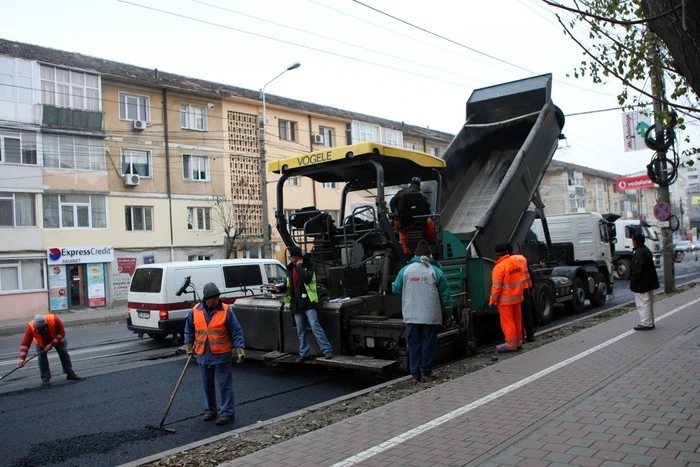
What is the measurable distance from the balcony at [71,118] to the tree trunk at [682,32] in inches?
990

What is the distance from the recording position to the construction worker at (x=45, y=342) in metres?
8.38

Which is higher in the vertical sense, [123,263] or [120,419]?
[123,263]

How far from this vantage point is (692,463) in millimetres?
3838

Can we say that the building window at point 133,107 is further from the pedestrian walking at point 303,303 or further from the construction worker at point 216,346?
the construction worker at point 216,346

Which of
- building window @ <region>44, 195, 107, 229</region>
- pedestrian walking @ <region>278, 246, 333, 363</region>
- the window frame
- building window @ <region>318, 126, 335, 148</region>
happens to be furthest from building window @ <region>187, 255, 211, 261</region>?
pedestrian walking @ <region>278, 246, 333, 363</region>

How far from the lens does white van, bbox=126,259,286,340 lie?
1171 centimetres

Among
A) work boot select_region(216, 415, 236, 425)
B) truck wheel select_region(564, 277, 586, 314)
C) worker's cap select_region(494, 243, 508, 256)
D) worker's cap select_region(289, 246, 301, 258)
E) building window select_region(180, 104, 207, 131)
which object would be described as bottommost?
work boot select_region(216, 415, 236, 425)

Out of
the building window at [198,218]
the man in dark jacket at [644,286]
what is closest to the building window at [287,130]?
the building window at [198,218]

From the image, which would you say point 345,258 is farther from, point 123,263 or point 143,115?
point 143,115

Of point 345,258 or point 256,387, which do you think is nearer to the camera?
point 256,387

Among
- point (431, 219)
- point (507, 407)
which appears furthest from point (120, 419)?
point (431, 219)

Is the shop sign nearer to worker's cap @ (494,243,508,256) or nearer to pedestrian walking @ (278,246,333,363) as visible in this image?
pedestrian walking @ (278,246,333,363)

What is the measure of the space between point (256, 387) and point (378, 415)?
269cm

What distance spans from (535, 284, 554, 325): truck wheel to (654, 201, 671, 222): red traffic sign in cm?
595
